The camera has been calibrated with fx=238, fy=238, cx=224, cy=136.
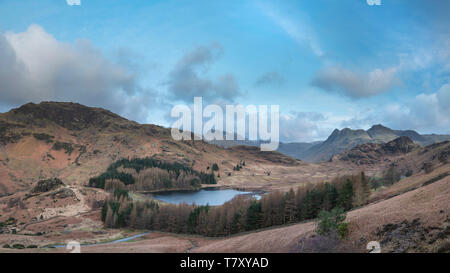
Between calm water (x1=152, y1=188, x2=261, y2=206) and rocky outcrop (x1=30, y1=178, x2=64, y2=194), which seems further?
calm water (x1=152, y1=188, x2=261, y2=206)

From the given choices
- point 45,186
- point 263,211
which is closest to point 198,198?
point 45,186

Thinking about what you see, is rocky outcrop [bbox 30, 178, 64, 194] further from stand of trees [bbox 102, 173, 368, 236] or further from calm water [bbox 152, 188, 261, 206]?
stand of trees [bbox 102, 173, 368, 236]

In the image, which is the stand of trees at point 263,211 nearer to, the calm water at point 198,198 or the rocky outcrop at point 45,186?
the calm water at point 198,198

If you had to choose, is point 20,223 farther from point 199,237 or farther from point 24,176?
point 24,176

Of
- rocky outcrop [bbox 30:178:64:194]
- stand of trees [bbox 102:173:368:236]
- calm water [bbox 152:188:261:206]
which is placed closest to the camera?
stand of trees [bbox 102:173:368:236]

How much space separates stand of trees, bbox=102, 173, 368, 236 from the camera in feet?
214

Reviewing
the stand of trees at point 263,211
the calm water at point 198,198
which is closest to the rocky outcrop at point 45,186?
the calm water at point 198,198

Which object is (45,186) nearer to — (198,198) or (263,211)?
(198,198)

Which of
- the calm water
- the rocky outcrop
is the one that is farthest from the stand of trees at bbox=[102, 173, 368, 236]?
the rocky outcrop

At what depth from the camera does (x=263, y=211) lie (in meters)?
70.3

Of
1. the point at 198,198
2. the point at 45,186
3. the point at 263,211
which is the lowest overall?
the point at 198,198
